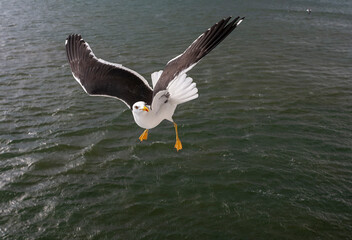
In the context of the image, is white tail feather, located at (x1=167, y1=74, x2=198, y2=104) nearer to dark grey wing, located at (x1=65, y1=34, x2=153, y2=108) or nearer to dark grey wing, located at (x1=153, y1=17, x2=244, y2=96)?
dark grey wing, located at (x1=153, y1=17, x2=244, y2=96)

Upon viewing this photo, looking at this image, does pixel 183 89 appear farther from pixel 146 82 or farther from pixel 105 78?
pixel 105 78

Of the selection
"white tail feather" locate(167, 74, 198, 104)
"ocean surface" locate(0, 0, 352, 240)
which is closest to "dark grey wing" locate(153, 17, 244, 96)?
"white tail feather" locate(167, 74, 198, 104)

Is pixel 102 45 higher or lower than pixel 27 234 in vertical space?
higher

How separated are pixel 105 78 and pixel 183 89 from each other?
8.57ft

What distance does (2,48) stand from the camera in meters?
18.9

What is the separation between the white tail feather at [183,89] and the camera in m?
6.03

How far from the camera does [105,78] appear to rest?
812 cm

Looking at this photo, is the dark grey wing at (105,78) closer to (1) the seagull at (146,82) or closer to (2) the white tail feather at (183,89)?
(1) the seagull at (146,82)

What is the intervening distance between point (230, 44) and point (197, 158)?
1203cm

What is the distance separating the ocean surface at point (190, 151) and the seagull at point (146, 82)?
175 cm

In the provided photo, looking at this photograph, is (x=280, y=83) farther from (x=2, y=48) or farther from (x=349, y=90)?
(x=2, y=48)

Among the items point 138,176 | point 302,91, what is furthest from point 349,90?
point 138,176

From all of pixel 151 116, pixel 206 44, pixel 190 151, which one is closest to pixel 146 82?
pixel 151 116

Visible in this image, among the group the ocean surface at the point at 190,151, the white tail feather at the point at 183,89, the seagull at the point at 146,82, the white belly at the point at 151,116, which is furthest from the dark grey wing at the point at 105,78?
the ocean surface at the point at 190,151
